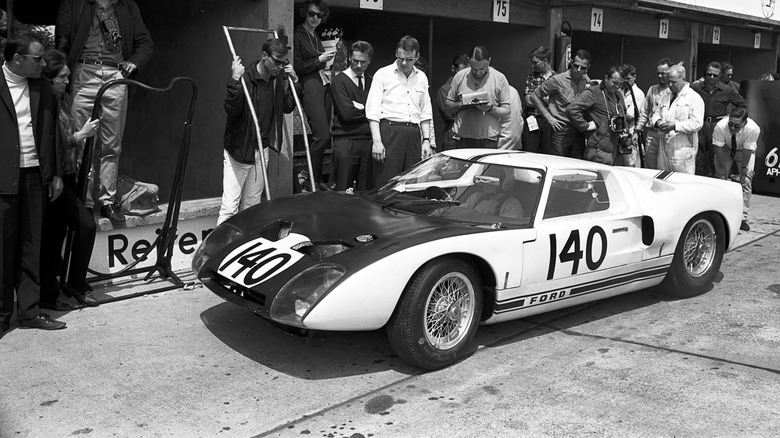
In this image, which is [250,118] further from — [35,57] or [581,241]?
[581,241]

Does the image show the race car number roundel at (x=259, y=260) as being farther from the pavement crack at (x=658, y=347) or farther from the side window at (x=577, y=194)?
the pavement crack at (x=658, y=347)

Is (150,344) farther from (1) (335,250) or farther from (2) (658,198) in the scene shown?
(2) (658,198)

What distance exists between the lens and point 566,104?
31.0 ft

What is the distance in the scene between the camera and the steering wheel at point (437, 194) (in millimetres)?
5729

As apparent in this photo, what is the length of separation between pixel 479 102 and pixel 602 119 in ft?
5.29

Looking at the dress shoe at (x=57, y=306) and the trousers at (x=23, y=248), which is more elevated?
the trousers at (x=23, y=248)

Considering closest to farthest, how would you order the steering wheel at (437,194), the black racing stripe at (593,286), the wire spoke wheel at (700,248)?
the black racing stripe at (593,286) < the steering wheel at (437,194) < the wire spoke wheel at (700,248)

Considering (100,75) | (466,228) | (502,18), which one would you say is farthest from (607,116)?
(100,75)

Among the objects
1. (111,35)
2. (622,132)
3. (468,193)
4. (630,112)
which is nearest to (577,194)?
(468,193)

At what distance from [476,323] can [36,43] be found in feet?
10.6

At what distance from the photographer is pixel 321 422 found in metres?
4.16

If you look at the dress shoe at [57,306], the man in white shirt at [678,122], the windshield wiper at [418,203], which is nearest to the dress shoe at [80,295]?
the dress shoe at [57,306]

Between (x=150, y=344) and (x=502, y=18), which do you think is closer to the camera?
(x=150, y=344)

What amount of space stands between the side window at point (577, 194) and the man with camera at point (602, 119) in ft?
10.7
